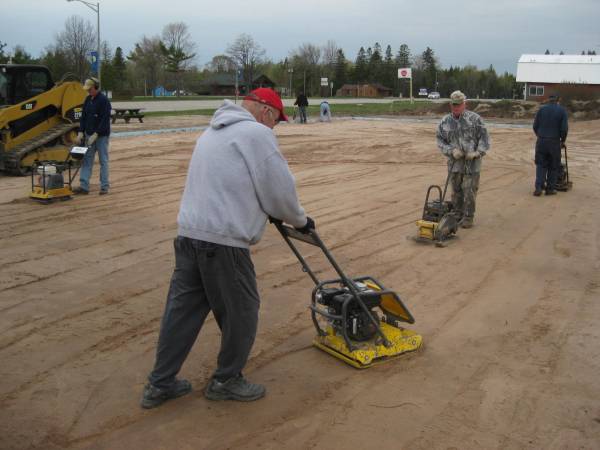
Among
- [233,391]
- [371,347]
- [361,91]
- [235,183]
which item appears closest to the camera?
[235,183]

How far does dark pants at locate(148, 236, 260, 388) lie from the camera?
377 cm

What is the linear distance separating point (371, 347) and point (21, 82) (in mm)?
12629

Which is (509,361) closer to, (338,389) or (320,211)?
(338,389)

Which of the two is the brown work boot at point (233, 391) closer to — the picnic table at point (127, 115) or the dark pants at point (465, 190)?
the dark pants at point (465, 190)

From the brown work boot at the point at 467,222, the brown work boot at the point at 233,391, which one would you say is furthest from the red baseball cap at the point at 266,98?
the brown work boot at the point at 467,222

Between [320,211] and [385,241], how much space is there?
6.81 ft

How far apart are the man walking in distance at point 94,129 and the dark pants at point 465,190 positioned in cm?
614

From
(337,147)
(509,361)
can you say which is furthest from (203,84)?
(509,361)

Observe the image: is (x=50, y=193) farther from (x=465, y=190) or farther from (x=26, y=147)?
(x=465, y=190)

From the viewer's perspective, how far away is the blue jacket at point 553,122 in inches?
471

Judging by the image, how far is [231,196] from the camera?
3.72 metres

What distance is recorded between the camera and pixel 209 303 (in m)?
3.96

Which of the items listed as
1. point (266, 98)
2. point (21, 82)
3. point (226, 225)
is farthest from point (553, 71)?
point (226, 225)

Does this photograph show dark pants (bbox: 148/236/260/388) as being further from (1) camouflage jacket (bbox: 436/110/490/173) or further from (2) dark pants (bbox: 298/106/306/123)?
(2) dark pants (bbox: 298/106/306/123)
